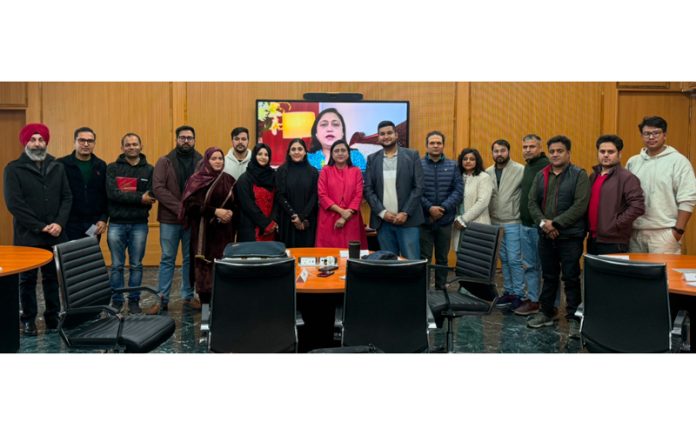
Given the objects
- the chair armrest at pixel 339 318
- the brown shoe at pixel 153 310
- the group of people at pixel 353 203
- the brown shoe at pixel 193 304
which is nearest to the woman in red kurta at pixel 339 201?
the group of people at pixel 353 203

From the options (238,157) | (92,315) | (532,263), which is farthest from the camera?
(238,157)

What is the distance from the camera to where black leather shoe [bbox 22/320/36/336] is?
4.40 meters

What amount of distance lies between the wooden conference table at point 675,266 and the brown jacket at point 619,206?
0.34 m

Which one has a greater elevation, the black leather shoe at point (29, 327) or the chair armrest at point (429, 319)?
the chair armrest at point (429, 319)

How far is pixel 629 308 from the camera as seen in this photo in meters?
2.85

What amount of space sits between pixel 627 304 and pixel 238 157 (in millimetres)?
3626

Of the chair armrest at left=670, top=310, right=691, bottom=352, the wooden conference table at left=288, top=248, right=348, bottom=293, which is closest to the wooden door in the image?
the chair armrest at left=670, top=310, right=691, bottom=352

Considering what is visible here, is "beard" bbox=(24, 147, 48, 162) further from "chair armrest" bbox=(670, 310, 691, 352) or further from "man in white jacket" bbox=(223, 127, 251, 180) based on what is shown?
"chair armrest" bbox=(670, 310, 691, 352)

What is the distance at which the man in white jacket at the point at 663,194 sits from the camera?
4.17m

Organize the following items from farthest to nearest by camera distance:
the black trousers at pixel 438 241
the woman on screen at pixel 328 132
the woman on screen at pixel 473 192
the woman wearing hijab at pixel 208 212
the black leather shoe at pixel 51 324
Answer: the woman on screen at pixel 328 132 → the black trousers at pixel 438 241 → the woman on screen at pixel 473 192 → the woman wearing hijab at pixel 208 212 → the black leather shoe at pixel 51 324

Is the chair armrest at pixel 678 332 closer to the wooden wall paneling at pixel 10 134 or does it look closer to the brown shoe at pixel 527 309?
the brown shoe at pixel 527 309

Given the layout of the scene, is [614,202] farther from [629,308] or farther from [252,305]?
[252,305]

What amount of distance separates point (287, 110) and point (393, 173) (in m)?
2.67

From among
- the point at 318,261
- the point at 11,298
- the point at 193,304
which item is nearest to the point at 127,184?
the point at 193,304
